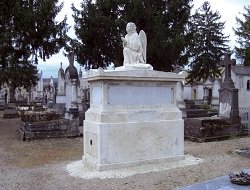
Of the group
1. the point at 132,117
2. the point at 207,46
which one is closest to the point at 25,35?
the point at 132,117

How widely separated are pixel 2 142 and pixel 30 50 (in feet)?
23.7

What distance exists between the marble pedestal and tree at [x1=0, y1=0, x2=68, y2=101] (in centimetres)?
1054

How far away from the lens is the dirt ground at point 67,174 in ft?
20.0

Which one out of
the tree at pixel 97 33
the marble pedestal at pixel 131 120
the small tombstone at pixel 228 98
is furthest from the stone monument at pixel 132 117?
the tree at pixel 97 33

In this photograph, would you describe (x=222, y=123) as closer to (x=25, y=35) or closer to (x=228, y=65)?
(x=228, y=65)

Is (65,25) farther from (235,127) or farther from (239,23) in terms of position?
(239,23)

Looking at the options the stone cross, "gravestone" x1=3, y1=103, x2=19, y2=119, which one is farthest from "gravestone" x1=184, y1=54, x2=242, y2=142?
"gravestone" x1=3, y1=103, x2=19, y2=119

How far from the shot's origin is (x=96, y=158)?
7.10 m

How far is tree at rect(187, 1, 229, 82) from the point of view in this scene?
131 ft

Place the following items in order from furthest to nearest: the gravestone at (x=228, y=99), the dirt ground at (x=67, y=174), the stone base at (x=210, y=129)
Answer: the gravestone at (x=228, y=99) < the stone base at (x=210, y=129) < the dirt ground at (x=67, y=174)

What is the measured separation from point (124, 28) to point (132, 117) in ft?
57.1

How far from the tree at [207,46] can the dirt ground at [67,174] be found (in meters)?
28.8

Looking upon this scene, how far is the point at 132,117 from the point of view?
7.27 m

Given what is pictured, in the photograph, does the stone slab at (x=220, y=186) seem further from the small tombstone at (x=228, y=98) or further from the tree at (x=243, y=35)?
the tree at (x=243, y=35)
